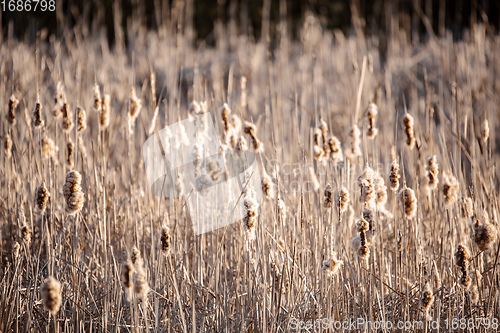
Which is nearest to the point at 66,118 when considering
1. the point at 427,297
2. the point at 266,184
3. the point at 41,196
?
the point at 41,196

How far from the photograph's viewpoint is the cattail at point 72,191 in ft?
4.06

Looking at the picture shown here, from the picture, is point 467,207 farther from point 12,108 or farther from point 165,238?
point 12,108

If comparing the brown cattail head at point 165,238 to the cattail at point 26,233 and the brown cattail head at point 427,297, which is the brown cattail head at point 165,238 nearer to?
the cattail at point 26,233

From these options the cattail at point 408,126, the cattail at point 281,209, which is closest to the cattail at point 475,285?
the cattail at point 408,126

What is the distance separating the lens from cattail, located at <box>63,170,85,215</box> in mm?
1236

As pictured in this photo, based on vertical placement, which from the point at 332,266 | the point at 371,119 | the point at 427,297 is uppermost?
the point at 371,119

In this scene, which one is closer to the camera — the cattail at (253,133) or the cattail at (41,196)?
the cattail at (41,196)

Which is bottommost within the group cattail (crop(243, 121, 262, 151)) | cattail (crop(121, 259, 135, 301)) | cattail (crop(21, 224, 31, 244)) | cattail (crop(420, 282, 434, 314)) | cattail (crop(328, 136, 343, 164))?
cattail (crop(420, 282, 434, 314))

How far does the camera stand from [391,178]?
1.34 m

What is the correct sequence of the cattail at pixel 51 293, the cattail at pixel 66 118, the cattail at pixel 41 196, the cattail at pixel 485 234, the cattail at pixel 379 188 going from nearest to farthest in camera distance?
the cattail at pixel 51 293
the cattail at pixel 485 234
the cattail at pixel 41 196
the cattail at pixel 379 188
the cattail at pixel 66 118

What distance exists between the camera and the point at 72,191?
49.1 inches

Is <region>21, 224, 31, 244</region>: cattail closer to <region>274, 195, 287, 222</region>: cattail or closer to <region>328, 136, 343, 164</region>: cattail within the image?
<region>274, 195, 287, 222</region>: cattail

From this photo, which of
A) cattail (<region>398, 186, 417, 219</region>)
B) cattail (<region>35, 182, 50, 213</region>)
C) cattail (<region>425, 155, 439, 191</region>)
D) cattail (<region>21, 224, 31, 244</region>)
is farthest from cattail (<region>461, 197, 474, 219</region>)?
cattail (<region>21, 224, 31, 244</region>)

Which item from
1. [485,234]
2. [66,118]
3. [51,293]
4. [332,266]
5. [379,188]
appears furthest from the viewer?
[66,118]
